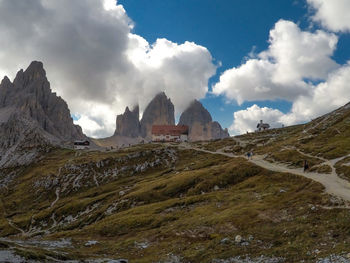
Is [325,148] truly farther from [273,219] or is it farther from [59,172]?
[59,172]

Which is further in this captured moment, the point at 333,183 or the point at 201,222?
the point at 333,183

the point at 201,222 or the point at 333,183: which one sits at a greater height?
the point at 333,183

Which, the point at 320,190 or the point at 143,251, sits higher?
the point at 320,190

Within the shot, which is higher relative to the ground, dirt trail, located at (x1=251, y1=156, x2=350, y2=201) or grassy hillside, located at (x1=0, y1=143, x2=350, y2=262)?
dirt trail, located at (x1=251, y1=156, x2=350, y2=201)

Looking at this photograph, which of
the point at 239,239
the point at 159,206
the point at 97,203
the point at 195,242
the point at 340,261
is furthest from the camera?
the point at 97,203

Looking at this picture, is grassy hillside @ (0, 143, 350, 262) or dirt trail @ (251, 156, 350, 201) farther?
dirt trail @ (251, 156, 350, 201)

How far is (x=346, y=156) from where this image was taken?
77.9 metres

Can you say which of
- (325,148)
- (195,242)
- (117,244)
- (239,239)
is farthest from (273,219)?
(325,148)

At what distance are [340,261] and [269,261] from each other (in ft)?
22.0

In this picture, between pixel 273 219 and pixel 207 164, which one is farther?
pixel 207 164

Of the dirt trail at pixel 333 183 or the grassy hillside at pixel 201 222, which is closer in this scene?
the grassy hillside at pixel 201 222

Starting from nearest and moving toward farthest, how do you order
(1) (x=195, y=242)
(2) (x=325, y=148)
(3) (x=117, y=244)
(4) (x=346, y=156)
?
(1) (x=195, y=242) < (3) (x=117, y=244) < (4) (x=346, y=156) < (2) (x=325, y=148)

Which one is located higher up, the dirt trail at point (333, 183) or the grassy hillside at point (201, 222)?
the dirt trail at point (333, 183)

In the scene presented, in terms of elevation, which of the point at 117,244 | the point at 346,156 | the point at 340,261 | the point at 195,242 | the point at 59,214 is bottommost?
the point at 59,214
